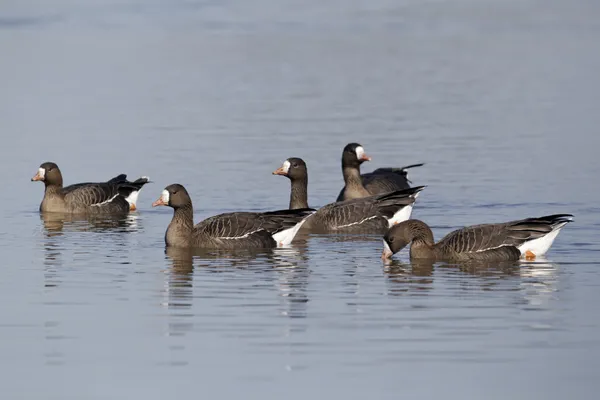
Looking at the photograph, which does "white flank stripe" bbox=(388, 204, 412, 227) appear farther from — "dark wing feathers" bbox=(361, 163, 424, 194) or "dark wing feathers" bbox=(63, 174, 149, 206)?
"dark wing feathers" bbox=(63, 174, 149, 206)

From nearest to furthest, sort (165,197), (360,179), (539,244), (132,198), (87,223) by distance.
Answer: (539,244)
(165,197)
(87,223)
(360,179)
(132,198)

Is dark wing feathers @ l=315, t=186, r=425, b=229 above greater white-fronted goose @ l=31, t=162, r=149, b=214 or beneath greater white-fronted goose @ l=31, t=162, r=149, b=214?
beneath

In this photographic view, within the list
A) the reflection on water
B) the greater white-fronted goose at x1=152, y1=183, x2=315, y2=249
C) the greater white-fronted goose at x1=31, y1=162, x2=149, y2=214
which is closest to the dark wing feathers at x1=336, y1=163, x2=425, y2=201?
the greater white-fronted goose at x1=31, y1=162, x2=149, y2=214

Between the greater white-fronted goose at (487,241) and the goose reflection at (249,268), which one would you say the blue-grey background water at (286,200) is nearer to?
the goose reflection at (249,268)

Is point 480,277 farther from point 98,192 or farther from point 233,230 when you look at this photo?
point 98,192

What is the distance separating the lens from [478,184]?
25.6 metres

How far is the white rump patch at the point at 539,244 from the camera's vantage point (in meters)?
18.1

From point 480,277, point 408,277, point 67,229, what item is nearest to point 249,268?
point 408,277

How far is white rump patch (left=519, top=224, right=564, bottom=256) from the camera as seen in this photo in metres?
18.1

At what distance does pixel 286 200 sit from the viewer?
24.7m

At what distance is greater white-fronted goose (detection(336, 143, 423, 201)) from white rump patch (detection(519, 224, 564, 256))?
613 cm

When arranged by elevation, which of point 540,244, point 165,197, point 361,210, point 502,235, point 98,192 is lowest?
point 540,244

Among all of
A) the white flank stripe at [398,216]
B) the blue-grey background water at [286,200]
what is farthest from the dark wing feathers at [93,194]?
the white flank stripe at [398,216]

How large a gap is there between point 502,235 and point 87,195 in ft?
30.3
